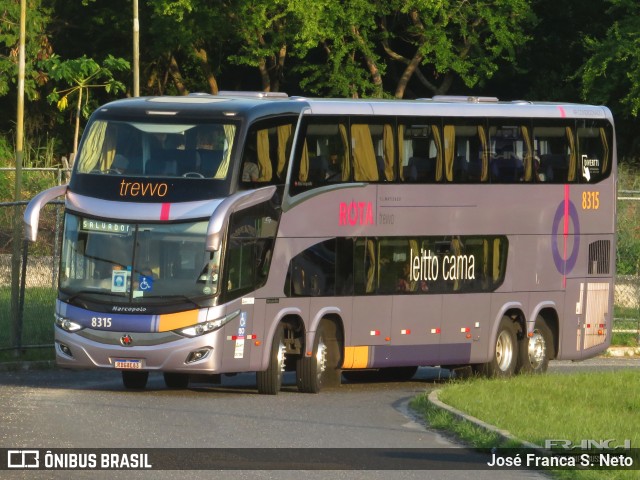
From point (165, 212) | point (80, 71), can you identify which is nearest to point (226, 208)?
point (165, 212)

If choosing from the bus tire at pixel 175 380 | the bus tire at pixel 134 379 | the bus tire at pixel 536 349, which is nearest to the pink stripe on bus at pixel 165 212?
the bus tire at pixel 134 379

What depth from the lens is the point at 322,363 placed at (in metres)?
24.9

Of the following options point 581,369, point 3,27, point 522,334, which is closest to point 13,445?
point 522,334

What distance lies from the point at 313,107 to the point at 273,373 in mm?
3635

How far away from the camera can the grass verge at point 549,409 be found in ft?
57.5

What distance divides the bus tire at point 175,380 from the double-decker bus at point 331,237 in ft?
0.08

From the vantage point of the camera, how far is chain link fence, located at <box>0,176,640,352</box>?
92.4 ft

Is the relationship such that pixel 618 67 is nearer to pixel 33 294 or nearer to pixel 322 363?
pixel 33 294

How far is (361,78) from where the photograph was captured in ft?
173

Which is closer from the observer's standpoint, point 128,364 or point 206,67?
point 128,364

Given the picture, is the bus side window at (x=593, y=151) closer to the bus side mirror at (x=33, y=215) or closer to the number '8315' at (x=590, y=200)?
the number '8315' at (x=590, y=200)

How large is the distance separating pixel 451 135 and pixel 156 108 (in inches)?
196

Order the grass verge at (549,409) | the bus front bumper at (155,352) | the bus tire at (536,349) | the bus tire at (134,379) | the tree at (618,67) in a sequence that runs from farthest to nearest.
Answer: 1. the tree at (618,67)
2. the bus tire at (536,349)
3. the bus tire at (134,379)
4. the bus front bumper at (155,352)
5. the grass verge at (549,409)

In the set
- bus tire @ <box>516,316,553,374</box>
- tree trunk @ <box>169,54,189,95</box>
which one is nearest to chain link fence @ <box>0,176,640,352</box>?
bus tire @ <box>516,316,553,374</box>
